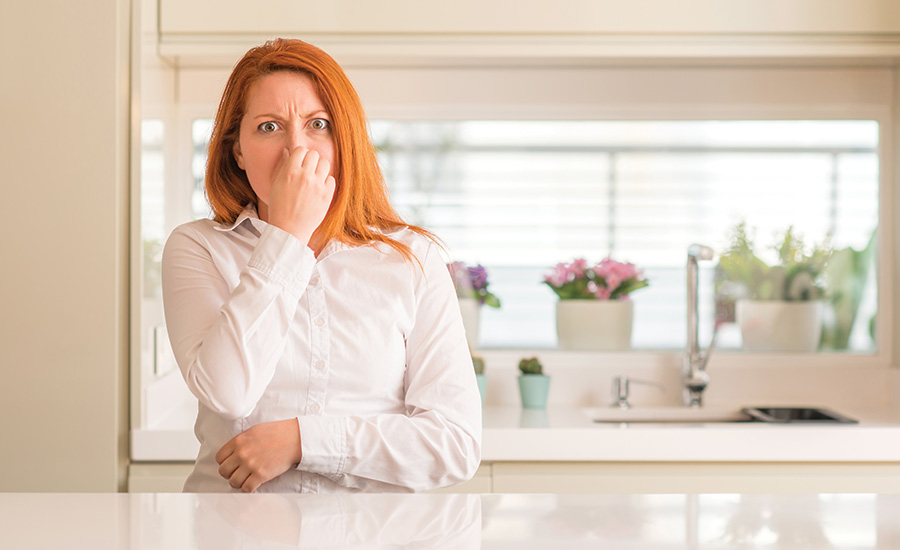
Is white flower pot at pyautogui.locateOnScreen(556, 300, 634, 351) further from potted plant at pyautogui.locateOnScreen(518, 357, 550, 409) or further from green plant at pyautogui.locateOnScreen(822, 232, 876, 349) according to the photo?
green plant at pyautogui.locateOnScreen(822, 232, 876, 349)

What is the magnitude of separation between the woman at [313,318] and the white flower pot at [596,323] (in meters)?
1.19

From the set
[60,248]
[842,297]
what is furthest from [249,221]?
[842,297]

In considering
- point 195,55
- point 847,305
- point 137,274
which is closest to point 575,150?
point 847,305

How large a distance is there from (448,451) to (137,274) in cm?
104

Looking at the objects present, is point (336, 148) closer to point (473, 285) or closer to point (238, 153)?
point (238, 153)

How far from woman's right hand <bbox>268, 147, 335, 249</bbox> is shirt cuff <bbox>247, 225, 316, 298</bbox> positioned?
22 millimetres

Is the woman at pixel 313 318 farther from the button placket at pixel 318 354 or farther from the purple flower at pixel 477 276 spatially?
the purple flower at pixel 477 276

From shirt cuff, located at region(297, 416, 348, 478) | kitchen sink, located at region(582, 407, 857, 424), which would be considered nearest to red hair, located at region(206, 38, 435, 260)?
shirt cuff, located at region(297, 416, 348, 478)

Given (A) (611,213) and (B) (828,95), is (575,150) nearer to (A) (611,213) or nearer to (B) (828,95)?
(A) (611,213)

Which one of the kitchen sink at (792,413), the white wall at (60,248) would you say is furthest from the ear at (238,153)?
the kitchen sink at (792,413)

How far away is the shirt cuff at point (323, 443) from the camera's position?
1016mm

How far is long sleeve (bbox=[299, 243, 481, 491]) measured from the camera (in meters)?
1.03

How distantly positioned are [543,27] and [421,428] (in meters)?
1.21

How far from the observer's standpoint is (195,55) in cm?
196
